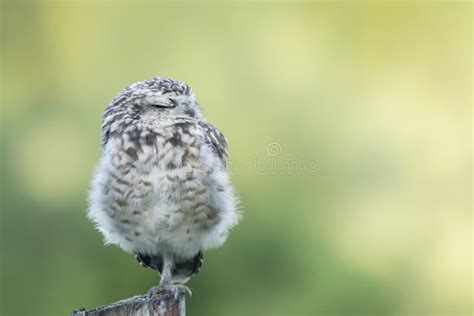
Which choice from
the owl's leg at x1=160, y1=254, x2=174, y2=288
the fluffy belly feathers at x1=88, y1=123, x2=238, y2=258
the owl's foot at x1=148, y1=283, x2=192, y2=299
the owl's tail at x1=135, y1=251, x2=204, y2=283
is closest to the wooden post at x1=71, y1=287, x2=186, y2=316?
the owl's foot at x1=148, y1=283, x2=192, y2=299

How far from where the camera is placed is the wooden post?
3832 millimetres

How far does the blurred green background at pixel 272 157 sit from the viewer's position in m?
8.32

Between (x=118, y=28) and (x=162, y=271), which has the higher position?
(x=118, y=28)

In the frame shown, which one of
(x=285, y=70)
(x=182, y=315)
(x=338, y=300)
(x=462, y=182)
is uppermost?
(x=285, y=70)

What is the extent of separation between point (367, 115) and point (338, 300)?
2606mm

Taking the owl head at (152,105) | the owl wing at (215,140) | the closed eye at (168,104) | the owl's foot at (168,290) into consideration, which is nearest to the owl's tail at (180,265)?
the owl's foot at (168,290)

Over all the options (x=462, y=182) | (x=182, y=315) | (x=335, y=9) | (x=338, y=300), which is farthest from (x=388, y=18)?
(x=182, y=315)

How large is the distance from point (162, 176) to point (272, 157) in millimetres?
4022

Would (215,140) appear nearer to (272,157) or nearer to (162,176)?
(162,176)

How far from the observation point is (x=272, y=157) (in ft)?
27.9

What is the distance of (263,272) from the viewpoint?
8.25m

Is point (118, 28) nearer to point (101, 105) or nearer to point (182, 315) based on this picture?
point (101, 105)

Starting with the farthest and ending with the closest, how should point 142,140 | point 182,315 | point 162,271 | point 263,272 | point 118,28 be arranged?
point 118,28, point 263,272, point 162,271, point 142,140, point 182,315

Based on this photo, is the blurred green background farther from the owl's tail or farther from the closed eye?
the closed eye
